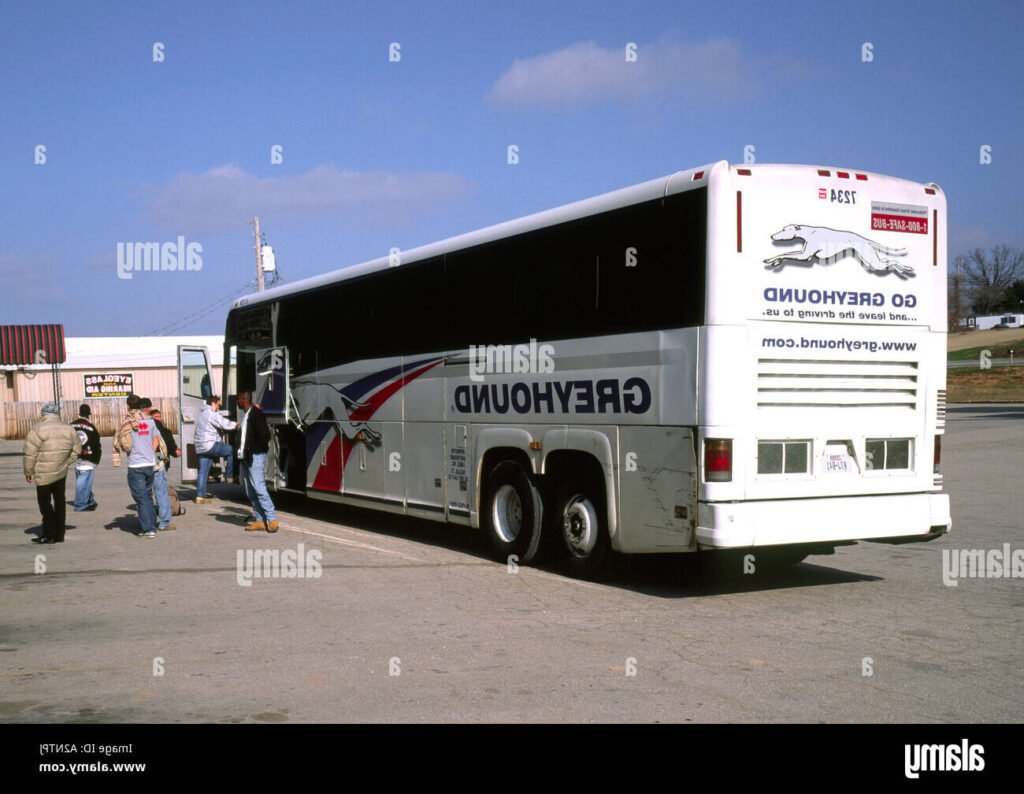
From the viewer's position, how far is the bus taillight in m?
8.40

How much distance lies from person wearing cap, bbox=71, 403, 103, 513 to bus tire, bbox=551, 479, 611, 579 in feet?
30.4

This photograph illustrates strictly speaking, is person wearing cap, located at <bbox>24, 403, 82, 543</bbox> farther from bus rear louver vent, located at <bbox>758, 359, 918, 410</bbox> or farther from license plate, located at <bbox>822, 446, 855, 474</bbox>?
license plate, located at <bbox>822, 446, 855, 474</bbox>

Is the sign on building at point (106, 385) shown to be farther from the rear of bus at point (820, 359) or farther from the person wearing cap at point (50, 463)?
the rear of bus at point (820, 359)

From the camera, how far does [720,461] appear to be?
840 cm

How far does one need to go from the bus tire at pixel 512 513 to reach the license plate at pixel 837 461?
2.98 m

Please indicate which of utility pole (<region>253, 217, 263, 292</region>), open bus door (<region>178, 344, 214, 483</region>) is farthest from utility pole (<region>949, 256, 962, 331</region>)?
open bus door (<region>178, 344, 214, 483</region>)

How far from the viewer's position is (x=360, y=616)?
28.0 feet

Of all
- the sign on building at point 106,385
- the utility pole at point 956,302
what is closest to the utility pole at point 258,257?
the sign on building at point 106,385

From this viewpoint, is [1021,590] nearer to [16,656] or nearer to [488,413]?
[488,413]

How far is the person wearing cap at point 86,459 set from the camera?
16.7 meters

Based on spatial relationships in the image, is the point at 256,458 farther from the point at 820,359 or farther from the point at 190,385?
the point at 820,359
